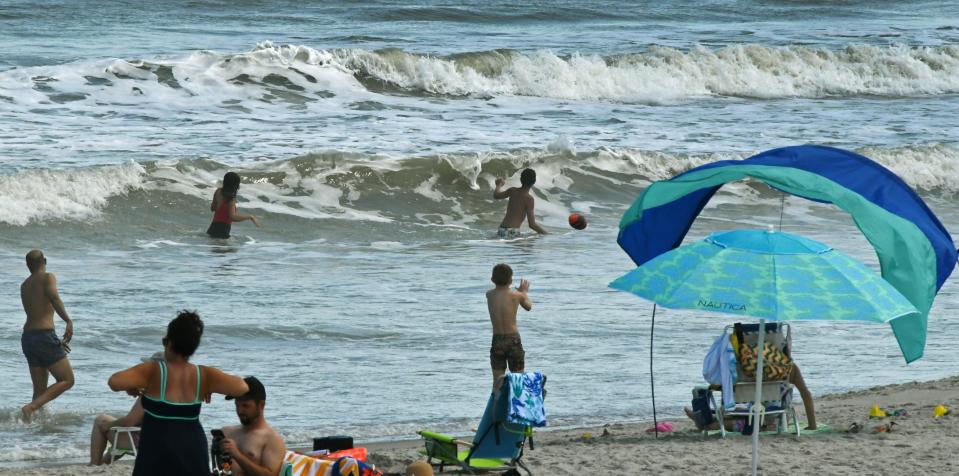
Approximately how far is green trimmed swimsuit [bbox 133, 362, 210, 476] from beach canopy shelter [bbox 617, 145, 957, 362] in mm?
3570

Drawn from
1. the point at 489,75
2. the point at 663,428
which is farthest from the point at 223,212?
the point at 489,75

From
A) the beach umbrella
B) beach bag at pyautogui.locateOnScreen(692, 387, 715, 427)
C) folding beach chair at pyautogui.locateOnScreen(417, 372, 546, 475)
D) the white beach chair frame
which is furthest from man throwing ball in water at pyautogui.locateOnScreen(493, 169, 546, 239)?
the beach umbrella

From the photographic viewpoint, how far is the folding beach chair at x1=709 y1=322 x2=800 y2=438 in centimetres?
853

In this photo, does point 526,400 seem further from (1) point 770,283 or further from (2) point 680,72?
(2) point 680,72

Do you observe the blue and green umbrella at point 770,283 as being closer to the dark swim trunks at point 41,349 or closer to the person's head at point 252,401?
the person's head at point 252,401

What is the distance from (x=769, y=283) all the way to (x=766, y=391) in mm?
2441

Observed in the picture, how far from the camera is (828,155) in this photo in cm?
813

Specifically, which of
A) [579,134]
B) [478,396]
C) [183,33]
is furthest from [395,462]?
[183,33]

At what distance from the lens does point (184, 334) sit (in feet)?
17.9

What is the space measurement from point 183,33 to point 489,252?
1809cm

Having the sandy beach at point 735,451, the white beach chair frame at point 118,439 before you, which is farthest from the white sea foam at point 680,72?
the white beach chair frame at point 118,439

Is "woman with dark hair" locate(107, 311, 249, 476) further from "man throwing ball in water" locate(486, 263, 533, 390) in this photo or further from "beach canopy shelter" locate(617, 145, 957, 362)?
"man throwing ball in water" locate(486, 263, 533, 390)

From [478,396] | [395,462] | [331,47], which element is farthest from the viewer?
[331,47]

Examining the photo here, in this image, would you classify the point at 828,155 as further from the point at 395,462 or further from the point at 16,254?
the point at 16,254
